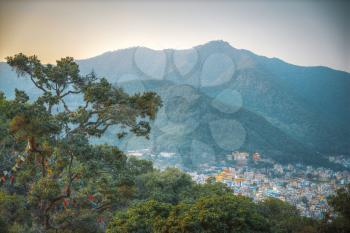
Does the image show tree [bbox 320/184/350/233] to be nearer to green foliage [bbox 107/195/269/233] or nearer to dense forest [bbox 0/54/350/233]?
dense forest [bbox 0/54/350/233]

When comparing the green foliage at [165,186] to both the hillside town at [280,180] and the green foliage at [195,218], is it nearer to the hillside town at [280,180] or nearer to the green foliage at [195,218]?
the green foliage at [195,218]

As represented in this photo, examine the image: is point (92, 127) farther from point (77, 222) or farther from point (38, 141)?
point (77, 222)

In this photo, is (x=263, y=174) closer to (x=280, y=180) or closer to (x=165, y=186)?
(x=280, y=180)

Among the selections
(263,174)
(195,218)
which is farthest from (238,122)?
(195,218)

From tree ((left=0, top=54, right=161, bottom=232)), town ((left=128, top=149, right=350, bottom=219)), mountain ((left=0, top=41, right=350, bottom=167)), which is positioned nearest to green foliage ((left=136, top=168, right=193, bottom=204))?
tree ((left=0, top=54, right=161, bottom=232))

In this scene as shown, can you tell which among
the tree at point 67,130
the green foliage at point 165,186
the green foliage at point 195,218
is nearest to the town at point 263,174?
the green foliage at point 165,186

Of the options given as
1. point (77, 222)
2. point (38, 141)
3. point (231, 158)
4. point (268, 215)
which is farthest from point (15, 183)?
point (231, 158)
